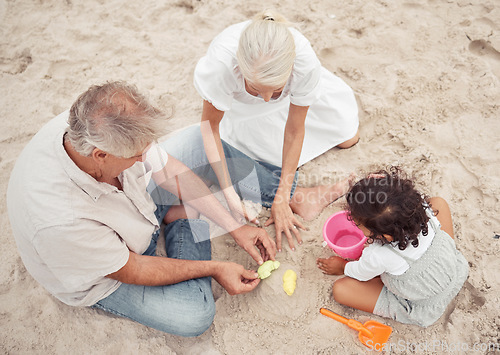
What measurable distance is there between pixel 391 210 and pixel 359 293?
448 millimetres

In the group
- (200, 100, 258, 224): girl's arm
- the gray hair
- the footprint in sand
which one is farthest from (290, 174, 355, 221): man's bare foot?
the footprint in sand

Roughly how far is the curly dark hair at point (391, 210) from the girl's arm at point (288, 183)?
0.44 m

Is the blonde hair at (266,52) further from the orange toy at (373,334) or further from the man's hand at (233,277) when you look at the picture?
the orange toy at (373,334)

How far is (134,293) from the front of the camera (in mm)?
1409

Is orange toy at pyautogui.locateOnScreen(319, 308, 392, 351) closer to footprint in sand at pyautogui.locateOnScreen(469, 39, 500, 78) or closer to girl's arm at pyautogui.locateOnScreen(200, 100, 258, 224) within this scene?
girl's arm at pyautogui.locateOnScreen(200, 100, 258, 224)

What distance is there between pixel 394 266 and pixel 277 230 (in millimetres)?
533

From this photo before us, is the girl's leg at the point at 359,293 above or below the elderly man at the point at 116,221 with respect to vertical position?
below

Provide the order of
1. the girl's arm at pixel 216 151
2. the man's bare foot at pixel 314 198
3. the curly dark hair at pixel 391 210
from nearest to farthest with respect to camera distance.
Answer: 1. the curly dark hair at pixel 391 210
2. the girl's arm at pixel 216 151
3. the man's bare foot at pixel 314 198

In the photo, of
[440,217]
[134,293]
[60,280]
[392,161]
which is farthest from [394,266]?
[60,280]

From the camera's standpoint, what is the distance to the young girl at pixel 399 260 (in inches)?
50.3

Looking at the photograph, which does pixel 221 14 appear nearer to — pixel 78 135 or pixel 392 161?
pixel 392 161

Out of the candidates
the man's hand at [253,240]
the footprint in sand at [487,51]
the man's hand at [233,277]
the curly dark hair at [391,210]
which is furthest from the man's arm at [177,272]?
the footprint in sand at [487,51]

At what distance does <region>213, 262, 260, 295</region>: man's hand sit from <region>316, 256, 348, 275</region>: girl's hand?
313mm

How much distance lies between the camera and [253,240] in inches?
66.1
